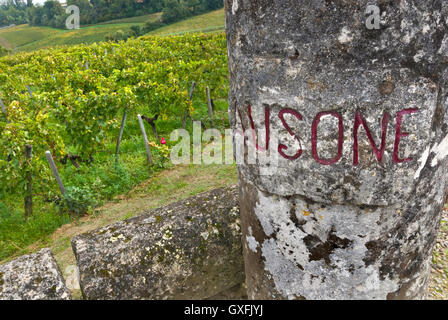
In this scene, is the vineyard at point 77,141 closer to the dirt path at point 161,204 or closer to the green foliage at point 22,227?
the green foliage at point 22,227

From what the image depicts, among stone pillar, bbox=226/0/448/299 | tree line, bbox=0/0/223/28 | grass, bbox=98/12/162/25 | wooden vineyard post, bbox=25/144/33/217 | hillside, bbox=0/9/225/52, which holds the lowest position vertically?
wooden vineyard post, bbox=25/144/33/217

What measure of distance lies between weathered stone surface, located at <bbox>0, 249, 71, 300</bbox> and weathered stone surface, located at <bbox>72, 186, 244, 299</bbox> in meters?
0.20

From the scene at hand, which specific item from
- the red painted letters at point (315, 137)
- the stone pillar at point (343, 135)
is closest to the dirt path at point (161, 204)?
the stone pillar at point (343, 135)

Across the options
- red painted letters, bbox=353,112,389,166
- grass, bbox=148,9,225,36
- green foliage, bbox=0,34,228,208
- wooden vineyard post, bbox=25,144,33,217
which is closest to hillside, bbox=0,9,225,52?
grass, bbox=148,9,225,36

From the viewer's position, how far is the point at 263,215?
6.38 feet

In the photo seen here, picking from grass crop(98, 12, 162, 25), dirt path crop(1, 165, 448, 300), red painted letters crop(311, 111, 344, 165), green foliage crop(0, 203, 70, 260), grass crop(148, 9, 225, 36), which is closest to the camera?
red painted letters crop(311, 111, 344, 165)

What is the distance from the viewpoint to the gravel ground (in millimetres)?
3426

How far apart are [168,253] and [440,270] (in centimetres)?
323

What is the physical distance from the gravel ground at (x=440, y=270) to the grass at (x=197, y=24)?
37736mm

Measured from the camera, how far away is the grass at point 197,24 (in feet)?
128

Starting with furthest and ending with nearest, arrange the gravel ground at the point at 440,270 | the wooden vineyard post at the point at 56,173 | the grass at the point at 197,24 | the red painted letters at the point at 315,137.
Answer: the grass at the point at 197,24
the wooden vineyard post at the point at 56,173
the gravel ground at the point at 440,270
the red painted letters at the point at 315,137

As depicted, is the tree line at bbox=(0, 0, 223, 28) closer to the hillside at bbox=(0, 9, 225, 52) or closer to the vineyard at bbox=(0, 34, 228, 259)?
the hillside at bbox=(0, 9, 225, 52)

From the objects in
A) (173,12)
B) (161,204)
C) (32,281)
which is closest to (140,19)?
(173,12)
